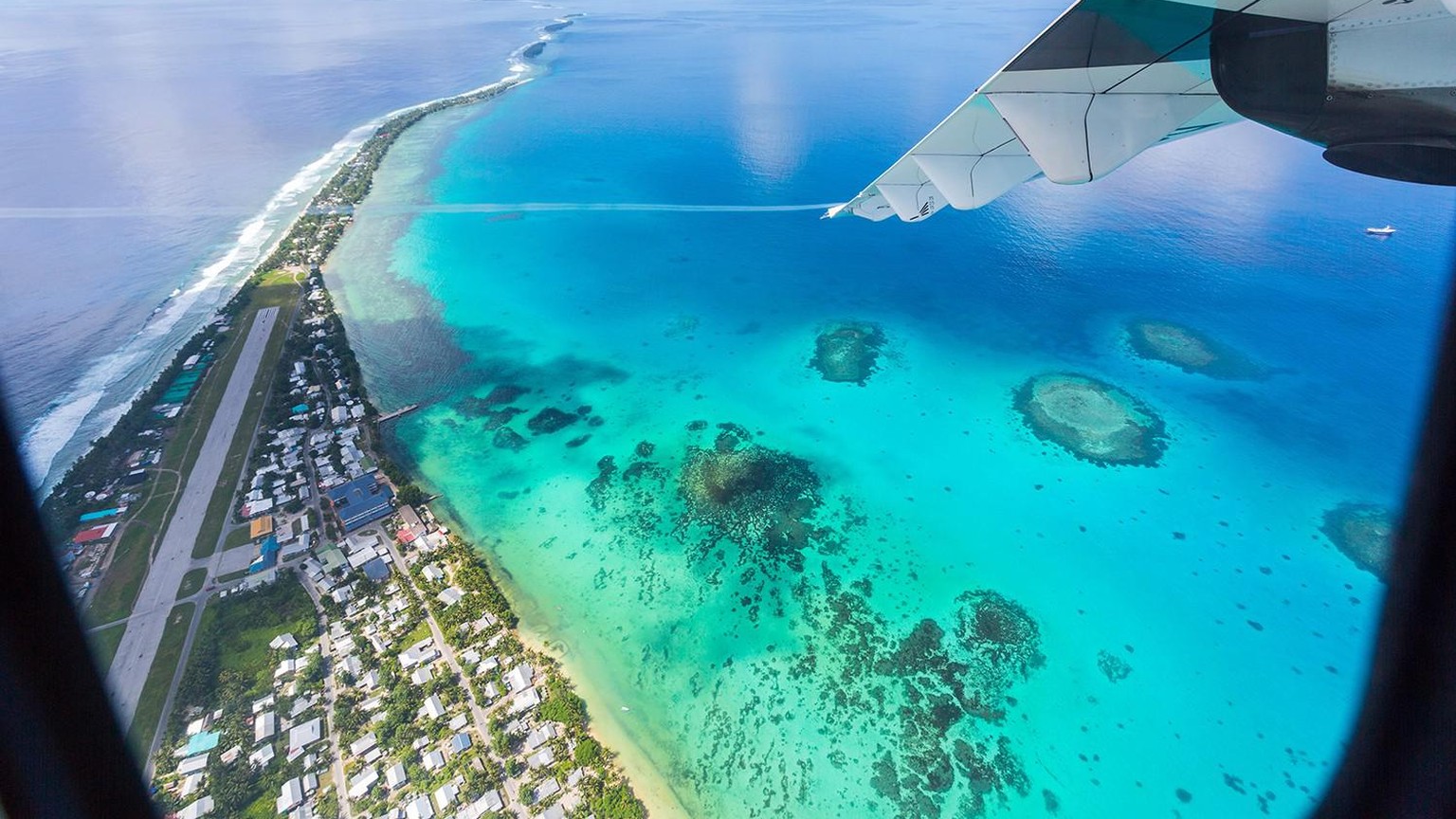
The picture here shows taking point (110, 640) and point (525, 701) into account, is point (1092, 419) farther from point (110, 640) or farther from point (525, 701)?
point (110, 640)

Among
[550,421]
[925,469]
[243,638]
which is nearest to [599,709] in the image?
[243,638]

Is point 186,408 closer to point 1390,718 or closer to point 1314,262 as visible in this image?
point 1390,718

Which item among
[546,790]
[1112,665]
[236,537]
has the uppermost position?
[236,537]

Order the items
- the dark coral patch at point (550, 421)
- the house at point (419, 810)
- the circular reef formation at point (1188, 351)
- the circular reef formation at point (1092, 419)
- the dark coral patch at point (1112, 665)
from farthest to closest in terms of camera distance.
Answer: the circular reef formation at point (1188, 351), the dark coral patch at point (550, 421), the circular reef formation at point (1092, 419), the dark coral patch at point (1112, 665), the house at point (419, 810)

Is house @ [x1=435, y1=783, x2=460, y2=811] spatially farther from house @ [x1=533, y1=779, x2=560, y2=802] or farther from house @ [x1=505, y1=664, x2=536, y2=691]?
house @ [x1=505, y1=664, x2=536, y2=691]

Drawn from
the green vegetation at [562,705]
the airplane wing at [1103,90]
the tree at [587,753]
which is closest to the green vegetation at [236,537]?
the green vegetation at [562,705]

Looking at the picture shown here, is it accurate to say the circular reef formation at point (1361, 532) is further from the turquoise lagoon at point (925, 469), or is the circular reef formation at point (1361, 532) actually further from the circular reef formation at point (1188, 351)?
the circular reef formation at point (1188, 351)

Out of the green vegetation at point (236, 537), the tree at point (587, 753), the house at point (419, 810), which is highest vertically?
the green vegetation at point (236, 537)
